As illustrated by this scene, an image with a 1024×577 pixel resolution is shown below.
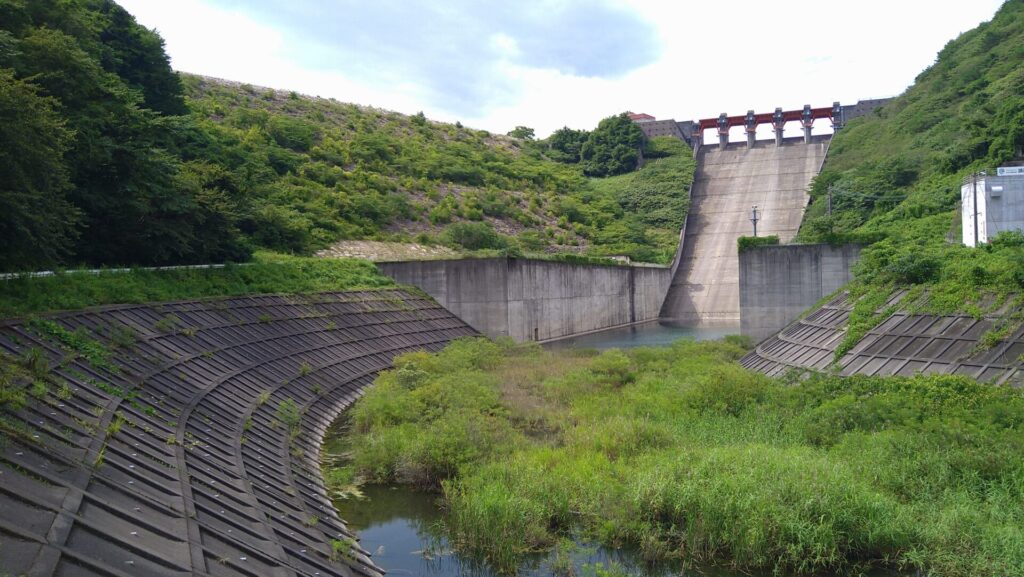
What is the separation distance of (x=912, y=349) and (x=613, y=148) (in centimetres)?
8571

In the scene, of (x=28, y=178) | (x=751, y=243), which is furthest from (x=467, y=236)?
(x=28, y=178)

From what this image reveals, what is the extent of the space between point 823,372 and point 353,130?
64727 mm

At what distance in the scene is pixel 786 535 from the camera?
11766 mm

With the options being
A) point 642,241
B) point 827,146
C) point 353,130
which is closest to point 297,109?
point 353,130

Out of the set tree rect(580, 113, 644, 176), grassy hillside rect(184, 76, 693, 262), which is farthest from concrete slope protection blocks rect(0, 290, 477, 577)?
tree rect(580, 113, 644, 176)

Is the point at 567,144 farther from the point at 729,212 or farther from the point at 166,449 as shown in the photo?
the point at 166,449

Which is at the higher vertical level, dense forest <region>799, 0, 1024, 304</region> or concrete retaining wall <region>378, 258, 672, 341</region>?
dense forest <region>799, 0, 1024, 304</region>

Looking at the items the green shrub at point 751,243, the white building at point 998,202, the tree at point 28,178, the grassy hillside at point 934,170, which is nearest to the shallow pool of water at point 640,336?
the grassy hillside at point 934,170

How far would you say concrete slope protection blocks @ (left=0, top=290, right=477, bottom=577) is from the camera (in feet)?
26.0

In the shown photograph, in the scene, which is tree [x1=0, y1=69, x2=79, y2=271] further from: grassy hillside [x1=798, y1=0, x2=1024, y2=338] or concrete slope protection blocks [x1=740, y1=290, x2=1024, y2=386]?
grassy hillside [x1=798, y1=0, x2=1024, y2=338]

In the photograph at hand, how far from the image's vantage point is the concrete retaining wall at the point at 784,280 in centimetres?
3309

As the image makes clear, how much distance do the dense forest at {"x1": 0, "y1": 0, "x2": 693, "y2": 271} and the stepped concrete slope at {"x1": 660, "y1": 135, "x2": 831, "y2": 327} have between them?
8.76 ft

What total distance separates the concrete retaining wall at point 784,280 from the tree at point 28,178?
2625 cm

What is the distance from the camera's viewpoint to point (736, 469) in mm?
13594
